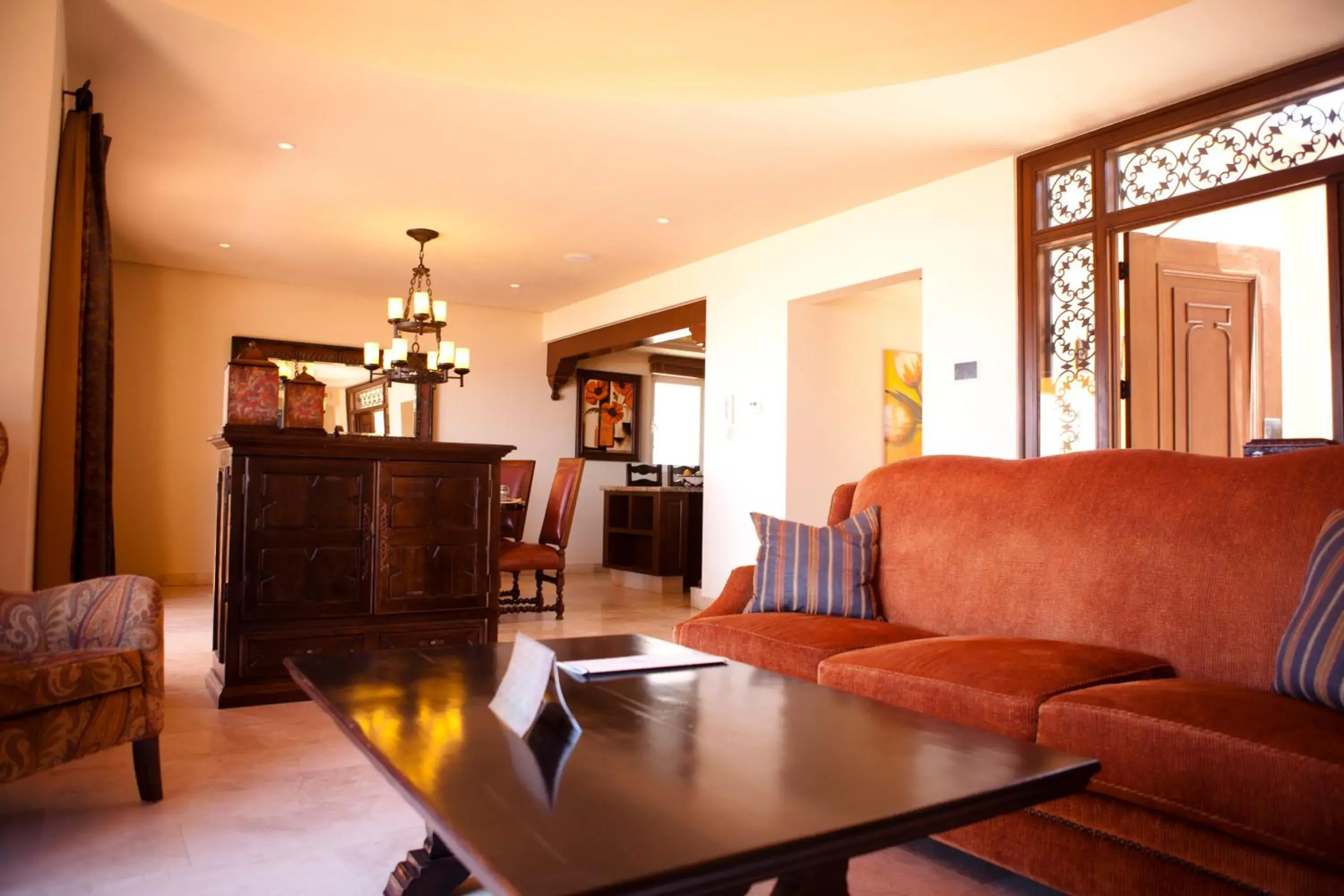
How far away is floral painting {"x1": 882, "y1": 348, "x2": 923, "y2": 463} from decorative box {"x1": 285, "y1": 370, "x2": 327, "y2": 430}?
444cm

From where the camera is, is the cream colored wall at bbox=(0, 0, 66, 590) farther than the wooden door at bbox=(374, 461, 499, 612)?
No

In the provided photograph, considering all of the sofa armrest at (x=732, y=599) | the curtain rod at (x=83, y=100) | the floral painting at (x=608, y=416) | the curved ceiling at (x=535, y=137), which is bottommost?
the sofa armrest at (x=732, y=599)

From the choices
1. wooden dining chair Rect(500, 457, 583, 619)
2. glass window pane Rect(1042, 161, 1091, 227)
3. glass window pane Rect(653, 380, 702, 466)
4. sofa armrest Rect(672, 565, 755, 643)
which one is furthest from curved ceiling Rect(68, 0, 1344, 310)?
glass window pane Rect(653, 380, 702, 466)

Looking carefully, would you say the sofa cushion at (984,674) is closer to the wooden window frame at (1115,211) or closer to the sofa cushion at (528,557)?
the wooden window frame at (1115,211)

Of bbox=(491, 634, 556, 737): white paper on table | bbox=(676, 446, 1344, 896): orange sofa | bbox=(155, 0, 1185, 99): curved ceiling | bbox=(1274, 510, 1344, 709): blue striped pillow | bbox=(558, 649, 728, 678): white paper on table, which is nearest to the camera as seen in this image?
bbox=(491, 634, 556, 737): white paper on table

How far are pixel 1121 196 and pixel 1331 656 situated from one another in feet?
10.5

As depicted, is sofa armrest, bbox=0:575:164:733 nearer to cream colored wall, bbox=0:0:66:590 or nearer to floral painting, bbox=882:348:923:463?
cream colored wall, bbox=0:0:66:590

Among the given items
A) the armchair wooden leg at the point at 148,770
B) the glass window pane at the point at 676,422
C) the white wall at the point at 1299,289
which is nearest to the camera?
the armchair wooden leg at the point at 148,770

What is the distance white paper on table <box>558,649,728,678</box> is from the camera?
1.82m

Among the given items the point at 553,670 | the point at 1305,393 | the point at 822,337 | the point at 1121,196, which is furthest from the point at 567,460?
the point at 553,670

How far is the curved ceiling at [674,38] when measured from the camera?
3.75 meters

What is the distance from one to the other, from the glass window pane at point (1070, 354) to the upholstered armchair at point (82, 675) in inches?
154

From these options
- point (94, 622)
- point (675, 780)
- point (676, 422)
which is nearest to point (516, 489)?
point (676, 422)

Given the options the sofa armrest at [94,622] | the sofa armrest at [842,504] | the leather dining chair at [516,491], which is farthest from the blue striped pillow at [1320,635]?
the leather dining chair at [516,491]
